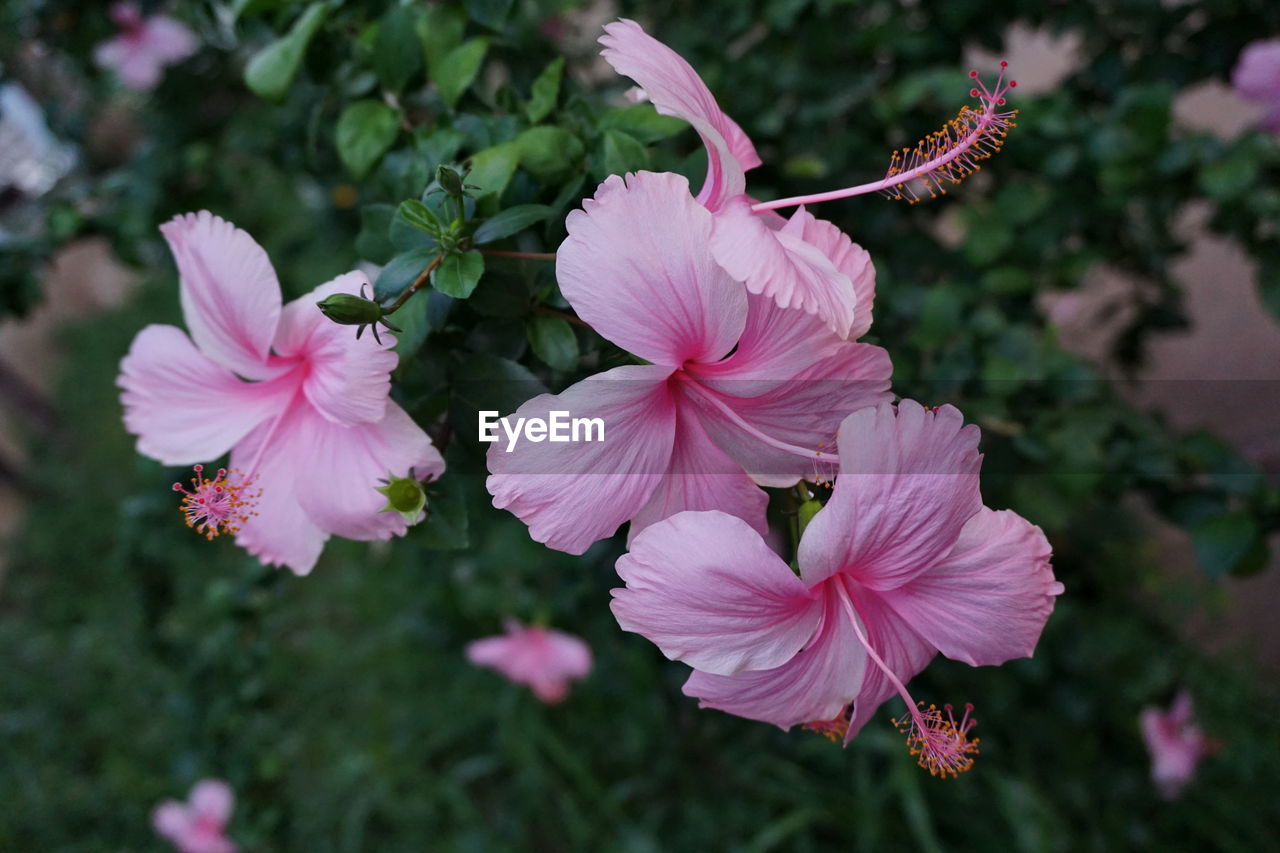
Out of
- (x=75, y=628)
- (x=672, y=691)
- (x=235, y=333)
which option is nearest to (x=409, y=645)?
(x=672, y=691)

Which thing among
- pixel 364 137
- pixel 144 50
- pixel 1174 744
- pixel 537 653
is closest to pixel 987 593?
pixel 364 137

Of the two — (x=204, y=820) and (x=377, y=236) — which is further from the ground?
(x=377, y=236)

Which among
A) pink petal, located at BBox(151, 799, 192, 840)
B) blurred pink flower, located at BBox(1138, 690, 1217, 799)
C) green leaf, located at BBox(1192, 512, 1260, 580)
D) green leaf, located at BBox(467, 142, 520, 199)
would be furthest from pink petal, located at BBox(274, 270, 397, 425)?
blurred pink flower, located at BBox(1138, 690, 1217, 799)

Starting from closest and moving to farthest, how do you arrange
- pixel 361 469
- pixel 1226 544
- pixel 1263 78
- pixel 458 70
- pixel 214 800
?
pixel 361 469, pixel 458 70, pixel 1226 544, pixel 1263 78, pixel 214 800

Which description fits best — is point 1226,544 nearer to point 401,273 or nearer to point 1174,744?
point 1174,744

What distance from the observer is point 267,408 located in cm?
53

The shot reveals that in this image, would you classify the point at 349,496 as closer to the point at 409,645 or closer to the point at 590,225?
the point at 590,225

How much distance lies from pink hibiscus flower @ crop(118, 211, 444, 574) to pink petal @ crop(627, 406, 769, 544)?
0.43 feet

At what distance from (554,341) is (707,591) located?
0.18 meters

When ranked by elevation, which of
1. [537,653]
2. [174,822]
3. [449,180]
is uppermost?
[449,180]

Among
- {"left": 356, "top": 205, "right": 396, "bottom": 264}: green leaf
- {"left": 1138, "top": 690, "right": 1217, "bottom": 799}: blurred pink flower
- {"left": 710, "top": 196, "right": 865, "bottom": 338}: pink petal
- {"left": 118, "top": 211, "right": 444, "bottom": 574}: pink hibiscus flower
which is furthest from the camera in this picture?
{"left": 1138, "top": 690, "right": 1217, "bottom": 799}: blurred pink flower

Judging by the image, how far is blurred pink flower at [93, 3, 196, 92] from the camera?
1.33 m

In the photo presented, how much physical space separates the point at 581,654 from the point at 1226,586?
5.24 feet

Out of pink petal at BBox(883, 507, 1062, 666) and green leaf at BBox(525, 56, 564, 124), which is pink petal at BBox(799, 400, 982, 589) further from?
green leaf at BBox(525, 56, 564, 124)
